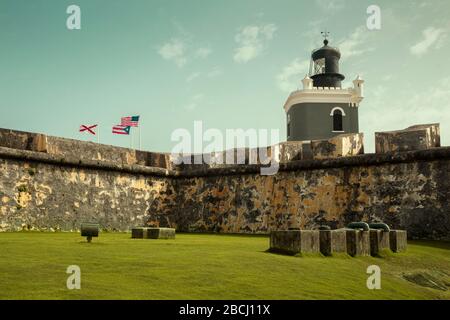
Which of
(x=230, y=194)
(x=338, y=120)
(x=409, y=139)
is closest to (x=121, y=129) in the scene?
(x=230, y=194)

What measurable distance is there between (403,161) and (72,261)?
9469 mm

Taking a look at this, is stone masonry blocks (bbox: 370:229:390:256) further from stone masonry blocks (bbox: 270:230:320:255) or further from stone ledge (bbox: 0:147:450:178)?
stone ledge (bbox: 0:147:450:178)

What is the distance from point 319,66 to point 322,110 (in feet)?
20.0

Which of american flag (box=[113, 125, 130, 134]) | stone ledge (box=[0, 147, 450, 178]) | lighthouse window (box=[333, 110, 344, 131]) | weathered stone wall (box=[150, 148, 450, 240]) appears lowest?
weathered stone wall (box=[150, 148, 450, 240])

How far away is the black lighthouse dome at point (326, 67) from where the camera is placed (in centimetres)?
3894

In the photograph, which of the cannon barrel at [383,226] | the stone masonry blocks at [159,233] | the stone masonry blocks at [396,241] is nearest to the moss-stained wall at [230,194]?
the cannon barrel at [383,226]

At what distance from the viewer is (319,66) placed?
132 ft

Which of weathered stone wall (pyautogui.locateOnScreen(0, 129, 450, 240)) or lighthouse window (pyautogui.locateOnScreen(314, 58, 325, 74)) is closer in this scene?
weathered stone wall (pyautogui.locateOnScreen(0, 129, 450, 240))

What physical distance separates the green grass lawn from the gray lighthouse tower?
28385 millimetres

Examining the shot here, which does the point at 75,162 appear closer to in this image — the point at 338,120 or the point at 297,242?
the point at 297,242

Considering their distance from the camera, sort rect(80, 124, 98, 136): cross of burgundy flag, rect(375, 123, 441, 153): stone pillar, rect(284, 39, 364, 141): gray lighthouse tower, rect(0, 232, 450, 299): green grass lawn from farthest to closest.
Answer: rect(284, 39, 364, 141): gray lighthouse tower, rect(80, 124, 98, 136): cross of burgundy flag, rect(375, 123, 441, 153): stone pillar, rect(0, 232, 450, 299): green grass lawn

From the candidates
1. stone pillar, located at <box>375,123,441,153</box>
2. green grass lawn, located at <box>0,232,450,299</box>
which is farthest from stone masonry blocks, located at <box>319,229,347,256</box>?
stone pillar, located at <box>375,123,441,153</box>

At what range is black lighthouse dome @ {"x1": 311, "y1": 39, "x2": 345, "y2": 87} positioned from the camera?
128ft
